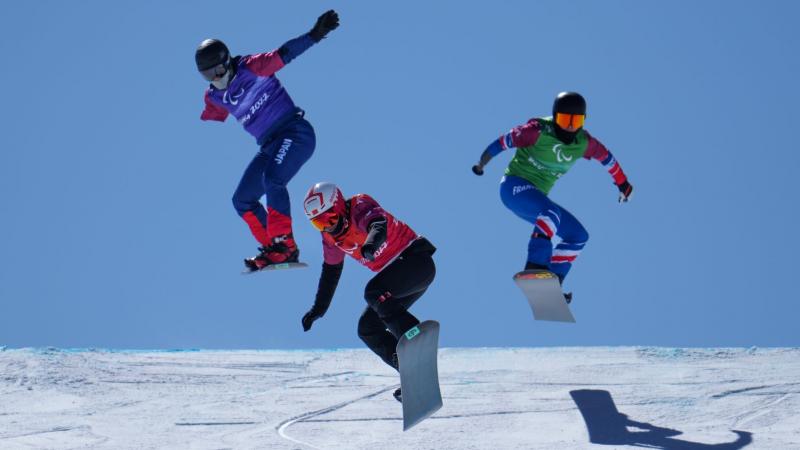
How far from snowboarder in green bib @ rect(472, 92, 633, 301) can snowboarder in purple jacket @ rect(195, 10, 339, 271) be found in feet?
6.62

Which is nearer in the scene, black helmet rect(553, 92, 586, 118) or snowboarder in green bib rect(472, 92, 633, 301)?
black helmet rect(553, 92, 586, 118)

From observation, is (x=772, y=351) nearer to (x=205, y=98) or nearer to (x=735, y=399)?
(x=735, y=399)

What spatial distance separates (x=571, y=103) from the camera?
9992 mm

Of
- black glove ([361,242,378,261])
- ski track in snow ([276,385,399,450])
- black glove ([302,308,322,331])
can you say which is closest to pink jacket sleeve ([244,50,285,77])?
black glove ([302,308,322,331])

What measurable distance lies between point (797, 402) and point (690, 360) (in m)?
3.27

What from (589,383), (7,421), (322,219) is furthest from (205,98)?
(589,383)

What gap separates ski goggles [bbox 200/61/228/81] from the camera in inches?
360

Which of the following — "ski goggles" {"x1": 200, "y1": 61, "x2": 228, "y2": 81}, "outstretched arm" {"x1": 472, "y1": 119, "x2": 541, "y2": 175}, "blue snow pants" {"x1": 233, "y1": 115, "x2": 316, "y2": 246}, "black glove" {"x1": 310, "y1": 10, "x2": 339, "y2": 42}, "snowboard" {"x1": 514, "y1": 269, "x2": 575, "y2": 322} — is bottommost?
"snowboard" {"x1": 514, "y1": 269, "x2": 575, "y2": 322}

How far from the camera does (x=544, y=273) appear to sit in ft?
33.3

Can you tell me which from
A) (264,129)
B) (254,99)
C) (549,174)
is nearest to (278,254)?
(264,129)

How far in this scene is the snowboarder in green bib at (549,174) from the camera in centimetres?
1018

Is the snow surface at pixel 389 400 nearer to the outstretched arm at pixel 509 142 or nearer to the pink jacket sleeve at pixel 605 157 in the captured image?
the pink jacket sleeve at pixel 605 157

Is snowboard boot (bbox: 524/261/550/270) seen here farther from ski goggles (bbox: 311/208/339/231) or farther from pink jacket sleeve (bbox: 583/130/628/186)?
ski goggles (bbox: 311/208/339/231)

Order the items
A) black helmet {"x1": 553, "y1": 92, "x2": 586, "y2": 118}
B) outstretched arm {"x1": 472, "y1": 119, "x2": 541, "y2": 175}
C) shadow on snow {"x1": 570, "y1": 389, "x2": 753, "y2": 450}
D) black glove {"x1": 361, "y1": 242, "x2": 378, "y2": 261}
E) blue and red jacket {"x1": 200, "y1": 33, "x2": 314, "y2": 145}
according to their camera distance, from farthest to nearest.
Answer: outstretched arm {"x1": 472, "y1": 119, "x2": 541, "y2": 175} → black helmet {"x1": 553, "y1": 92, "x2": 586, "y2": 118} → blue and red jacket {"x1": 200, "y1": 33, "x2": 314, "y2": 145} → shadow on snow {"x1": 570, "y1": 389, "x2": 753, "y2": 450} → black glove {"x1": 361, "y1": 242, "x2": 378, "y2": 261}
